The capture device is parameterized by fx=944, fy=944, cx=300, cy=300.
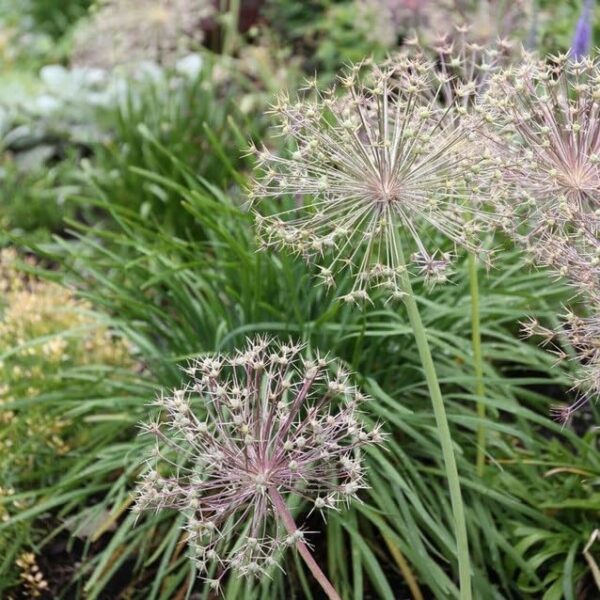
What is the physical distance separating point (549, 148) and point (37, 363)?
8.80ft

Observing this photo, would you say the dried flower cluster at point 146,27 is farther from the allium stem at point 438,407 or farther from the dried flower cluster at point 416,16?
the allium stem at point 438,407

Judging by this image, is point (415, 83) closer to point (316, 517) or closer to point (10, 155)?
point (316, 517)

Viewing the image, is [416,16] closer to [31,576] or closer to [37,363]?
[37,363]

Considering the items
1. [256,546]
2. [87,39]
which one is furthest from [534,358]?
[87,39]

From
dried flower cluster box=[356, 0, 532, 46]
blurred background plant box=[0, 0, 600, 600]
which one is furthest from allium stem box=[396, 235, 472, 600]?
dried flower cluster box=[356, 0, 532, 46]

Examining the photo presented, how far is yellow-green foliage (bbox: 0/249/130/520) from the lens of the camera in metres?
3.94

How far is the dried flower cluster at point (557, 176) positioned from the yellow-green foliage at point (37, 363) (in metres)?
2.18

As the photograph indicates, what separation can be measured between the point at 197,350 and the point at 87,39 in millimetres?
4976

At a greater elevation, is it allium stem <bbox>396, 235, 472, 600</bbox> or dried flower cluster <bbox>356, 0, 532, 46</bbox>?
dried flower cluster <bbox>356, 0, 532, 46</bbox>

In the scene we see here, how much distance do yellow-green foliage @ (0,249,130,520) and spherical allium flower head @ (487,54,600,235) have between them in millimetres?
2186

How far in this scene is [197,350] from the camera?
3951mm

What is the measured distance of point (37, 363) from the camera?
14.3 ft

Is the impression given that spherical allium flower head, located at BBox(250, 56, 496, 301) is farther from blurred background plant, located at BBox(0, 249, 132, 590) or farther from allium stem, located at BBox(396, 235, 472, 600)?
blurred background plant, located at BBox(0, 249, 132, 590)

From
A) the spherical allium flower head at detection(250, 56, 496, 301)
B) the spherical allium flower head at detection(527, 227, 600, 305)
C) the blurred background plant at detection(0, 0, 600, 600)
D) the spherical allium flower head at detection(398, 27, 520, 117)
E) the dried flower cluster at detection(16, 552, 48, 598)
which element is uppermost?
the spherical allium flower head at detection(398, 27, 520, 117)
